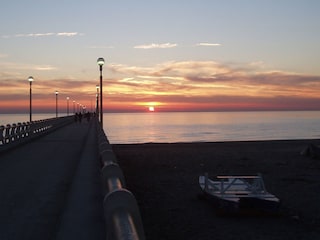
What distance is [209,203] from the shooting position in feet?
62.1

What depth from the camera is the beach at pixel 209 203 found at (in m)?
15.1

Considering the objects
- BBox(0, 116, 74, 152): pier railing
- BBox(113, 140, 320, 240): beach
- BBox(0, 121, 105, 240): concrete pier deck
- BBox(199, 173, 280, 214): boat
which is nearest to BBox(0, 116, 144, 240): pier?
BBox(0, 121, 105, 240): concrete pier deck

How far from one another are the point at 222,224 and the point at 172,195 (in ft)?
17.5

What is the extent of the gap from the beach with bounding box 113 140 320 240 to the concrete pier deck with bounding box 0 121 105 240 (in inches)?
123

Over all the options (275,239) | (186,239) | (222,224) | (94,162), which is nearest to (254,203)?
(222,224)

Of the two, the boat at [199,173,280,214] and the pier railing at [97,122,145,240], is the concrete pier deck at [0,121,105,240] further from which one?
the boat at [199,173,280,214]

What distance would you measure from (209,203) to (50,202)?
32.2ft

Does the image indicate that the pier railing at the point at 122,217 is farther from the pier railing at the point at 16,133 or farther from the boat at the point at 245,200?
the pier railing at the point at 16,133

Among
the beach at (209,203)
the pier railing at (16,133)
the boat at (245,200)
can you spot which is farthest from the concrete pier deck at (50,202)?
the pier railing at (16,133)

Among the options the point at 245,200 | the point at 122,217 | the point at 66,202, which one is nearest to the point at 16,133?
the point at 245,200

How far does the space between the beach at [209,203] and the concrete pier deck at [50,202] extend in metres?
3.11

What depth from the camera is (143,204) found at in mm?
18969

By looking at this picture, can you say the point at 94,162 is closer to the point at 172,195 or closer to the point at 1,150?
the point at 172,195

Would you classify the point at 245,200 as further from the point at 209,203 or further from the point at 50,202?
the point at 50,202
